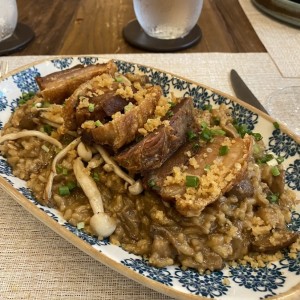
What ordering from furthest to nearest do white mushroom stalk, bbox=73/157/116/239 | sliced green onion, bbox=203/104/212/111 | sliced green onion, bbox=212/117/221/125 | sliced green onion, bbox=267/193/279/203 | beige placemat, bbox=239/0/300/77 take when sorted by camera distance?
beige placemat, bbox=239/0/300/77
sliced green onion, bbox=203/104/212/111
sliced green onion, bbox=212/117/221/125
sliced green onion, bbox=267/193/279/203
white mushroom stalk, bbox=73/157/116/239

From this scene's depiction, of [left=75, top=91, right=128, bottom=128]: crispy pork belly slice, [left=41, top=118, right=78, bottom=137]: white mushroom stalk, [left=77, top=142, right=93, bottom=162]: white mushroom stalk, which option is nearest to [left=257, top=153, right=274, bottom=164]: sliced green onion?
[left=75, top=91, right=128, bottom=128]: crispy pork belly slice

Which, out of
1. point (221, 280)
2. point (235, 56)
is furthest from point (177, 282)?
point (235, 56)

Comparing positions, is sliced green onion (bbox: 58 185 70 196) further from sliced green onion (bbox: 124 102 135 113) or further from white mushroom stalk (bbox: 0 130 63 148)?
sliced green onion (bbox: 124 102 135 113)

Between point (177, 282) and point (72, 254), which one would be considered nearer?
point (177, 282)

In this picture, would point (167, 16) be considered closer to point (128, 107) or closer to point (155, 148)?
point (128, 107)

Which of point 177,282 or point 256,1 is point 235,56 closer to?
point 256,1

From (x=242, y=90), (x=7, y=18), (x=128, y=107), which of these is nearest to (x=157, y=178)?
(x=128, y=107)

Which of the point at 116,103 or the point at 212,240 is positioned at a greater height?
the point at 116,103
